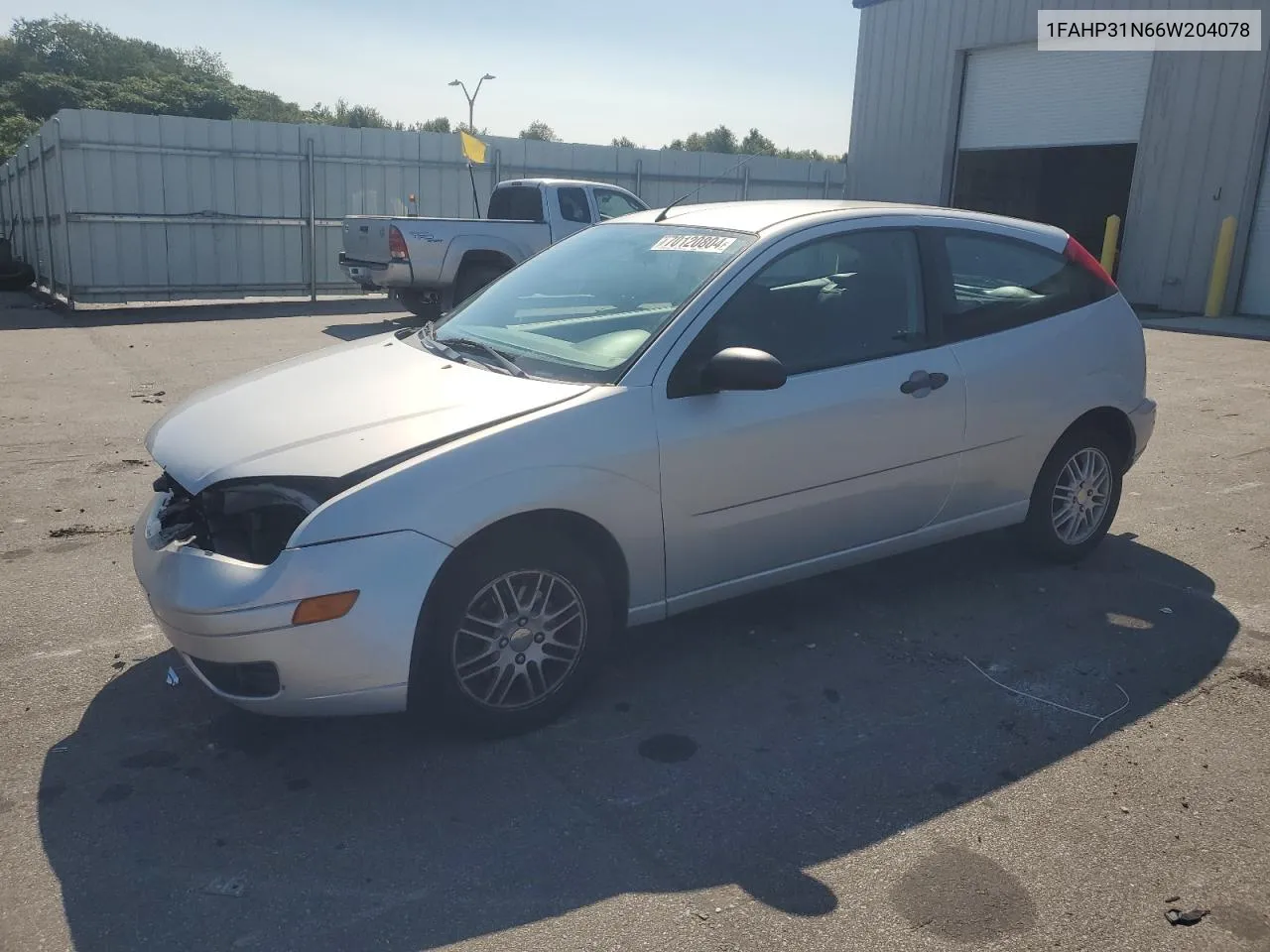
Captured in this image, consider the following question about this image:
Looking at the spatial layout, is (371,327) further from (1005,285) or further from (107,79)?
(107,79)

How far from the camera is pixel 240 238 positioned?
17.3 m

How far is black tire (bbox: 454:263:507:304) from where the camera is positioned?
1367cm

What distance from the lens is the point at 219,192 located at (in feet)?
56.3

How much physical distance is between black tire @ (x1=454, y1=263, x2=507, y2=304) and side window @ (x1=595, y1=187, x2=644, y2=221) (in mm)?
1677

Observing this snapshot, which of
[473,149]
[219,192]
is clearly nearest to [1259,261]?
[473,149]

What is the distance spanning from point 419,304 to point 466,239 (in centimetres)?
189

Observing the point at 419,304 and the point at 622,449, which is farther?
the point at 419,304

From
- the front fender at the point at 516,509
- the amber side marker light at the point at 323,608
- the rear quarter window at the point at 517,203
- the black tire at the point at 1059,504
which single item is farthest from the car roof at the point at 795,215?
the rear quarter window at the point at 517,203

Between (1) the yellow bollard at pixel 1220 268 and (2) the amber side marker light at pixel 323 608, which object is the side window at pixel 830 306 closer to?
(2) the amber side marker light at pixel 323 608

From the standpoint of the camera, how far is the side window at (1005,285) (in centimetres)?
450

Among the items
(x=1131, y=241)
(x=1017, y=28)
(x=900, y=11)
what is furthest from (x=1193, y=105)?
(x=900, y=11)

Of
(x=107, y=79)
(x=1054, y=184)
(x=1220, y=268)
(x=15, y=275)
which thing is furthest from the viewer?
(x=107, y=79)

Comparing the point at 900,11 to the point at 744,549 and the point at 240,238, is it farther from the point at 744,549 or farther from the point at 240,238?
the point at 744,549

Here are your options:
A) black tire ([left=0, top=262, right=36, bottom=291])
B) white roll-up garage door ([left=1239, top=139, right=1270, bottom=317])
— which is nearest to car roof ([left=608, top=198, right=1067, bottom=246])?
white roll-up garage door ([left=1239, top=139, right=1270, bottom=317])
